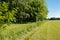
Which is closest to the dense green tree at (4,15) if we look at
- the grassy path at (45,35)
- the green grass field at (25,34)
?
the green grass field at (25,34)

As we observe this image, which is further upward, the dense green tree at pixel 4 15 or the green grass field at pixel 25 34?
the dense green tree at pixel 4 15

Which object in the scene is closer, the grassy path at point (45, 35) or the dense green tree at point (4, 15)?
the dense green tree at point (4, 15)

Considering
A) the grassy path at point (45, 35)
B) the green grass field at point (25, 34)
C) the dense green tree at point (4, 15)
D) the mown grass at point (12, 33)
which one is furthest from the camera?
the grassy path at point (45, 35)

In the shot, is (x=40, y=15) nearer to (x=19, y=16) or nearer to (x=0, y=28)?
(x=19, y=16)

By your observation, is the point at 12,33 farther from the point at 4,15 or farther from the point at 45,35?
the point at 45,35

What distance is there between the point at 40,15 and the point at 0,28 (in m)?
46.6

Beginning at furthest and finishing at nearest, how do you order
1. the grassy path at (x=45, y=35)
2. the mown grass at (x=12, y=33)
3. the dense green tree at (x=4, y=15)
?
the grassy path at (x=45, y=35), the mown grass at (x=12, y=33), the dense green tree at (x=4, y=15)

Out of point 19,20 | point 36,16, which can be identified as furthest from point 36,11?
point 19,20

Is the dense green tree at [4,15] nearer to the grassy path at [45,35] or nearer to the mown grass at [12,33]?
the mown grass at [12,33]

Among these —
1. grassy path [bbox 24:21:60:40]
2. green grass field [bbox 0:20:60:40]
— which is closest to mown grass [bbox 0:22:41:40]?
green grass field [bbox 0:20:60:40]

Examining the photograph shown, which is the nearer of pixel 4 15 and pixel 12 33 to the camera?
pixel 4 15

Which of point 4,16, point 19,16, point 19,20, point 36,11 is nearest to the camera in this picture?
point 4,16

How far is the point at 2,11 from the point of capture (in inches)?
264

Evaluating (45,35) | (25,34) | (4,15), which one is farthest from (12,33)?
(45,35)
